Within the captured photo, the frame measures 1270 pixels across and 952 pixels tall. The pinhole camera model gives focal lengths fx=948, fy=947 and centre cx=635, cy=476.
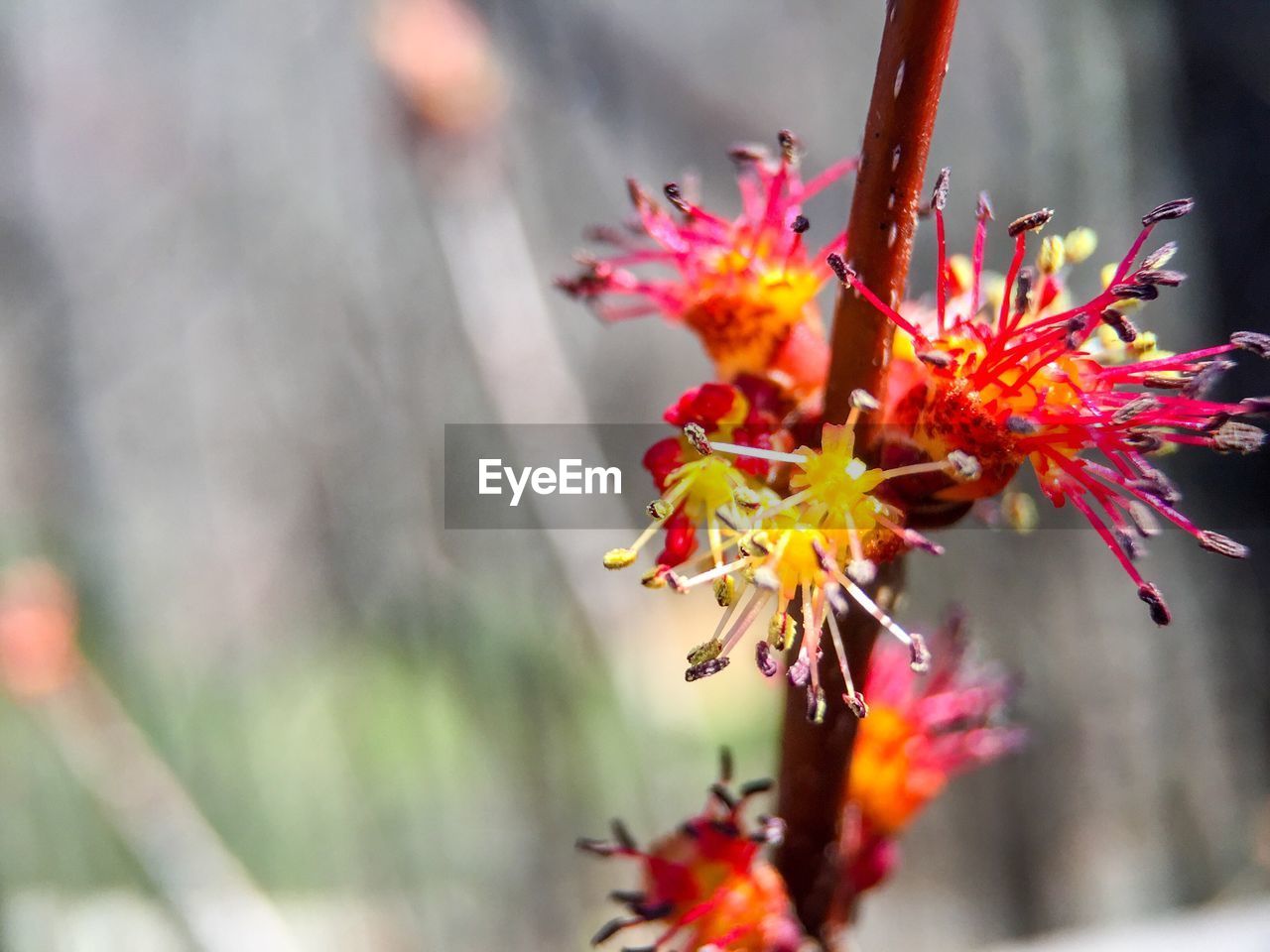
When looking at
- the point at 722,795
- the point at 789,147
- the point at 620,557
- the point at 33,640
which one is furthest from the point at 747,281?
the point at 33,640

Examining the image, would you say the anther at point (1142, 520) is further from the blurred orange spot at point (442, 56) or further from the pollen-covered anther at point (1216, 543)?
the blurred orange spot at point (442, 56)

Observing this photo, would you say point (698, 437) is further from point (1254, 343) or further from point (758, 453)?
point (1254, 343)

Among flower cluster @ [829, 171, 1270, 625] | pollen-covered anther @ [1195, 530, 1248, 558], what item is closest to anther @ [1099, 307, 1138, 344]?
flower cluster @ [829, 171, 1270, 625]

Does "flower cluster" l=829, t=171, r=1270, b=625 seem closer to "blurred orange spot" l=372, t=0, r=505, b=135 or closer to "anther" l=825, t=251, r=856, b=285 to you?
"anther" l=825, t=251, r=856, b=285

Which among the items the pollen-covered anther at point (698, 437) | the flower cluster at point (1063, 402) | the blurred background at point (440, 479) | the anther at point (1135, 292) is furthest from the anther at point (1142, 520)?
the blurred background at point (440, 479)

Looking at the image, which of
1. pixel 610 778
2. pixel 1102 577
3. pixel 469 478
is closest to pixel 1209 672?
pixel 1102 577

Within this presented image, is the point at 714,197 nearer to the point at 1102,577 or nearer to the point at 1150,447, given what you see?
the point at 1102,577
